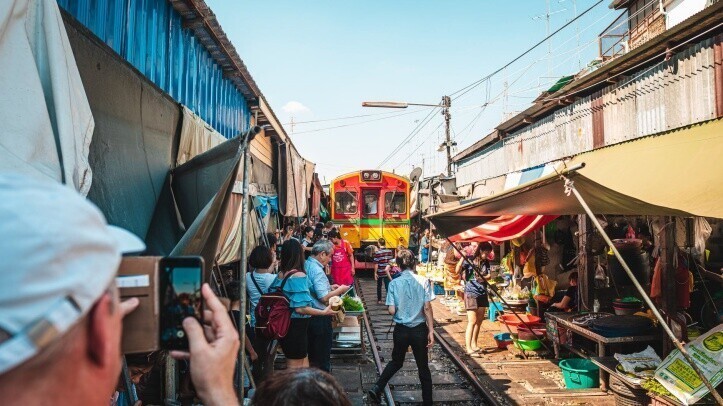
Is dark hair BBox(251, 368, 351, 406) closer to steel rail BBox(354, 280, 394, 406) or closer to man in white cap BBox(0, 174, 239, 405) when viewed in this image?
man in white cap BBox(0, 174, 239, 405)

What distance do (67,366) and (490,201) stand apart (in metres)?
4.50

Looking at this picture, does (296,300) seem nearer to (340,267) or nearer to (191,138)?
(191,138)

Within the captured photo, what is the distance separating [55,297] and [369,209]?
15.6 metres

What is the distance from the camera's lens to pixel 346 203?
53.1 ft

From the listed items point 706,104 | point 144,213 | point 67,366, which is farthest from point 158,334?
point 706,104

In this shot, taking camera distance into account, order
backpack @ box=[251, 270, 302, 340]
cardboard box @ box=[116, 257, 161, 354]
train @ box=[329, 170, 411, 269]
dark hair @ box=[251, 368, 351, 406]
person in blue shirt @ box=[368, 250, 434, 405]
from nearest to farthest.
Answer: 1. cardboard box @ box=[116, 257, 161, 354]
2. dark hair @ box=[251, 368, 351, 406]
3. backpack @ box=[251, 270, 302, 340]
4. person in blue shirt @ box=[368, 250, 434, 405]
5. train @ box=[329, 170, 411, 269]

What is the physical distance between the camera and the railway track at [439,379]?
6.00 m

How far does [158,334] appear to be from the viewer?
1085 millimetres

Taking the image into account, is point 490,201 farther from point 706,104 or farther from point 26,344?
point 26,344

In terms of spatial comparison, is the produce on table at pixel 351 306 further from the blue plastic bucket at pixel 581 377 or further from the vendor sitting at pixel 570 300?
the vendor sitting at pixel 570 300

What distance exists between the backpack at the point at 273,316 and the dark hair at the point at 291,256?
33 cm

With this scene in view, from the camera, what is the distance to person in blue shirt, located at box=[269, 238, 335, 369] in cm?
487

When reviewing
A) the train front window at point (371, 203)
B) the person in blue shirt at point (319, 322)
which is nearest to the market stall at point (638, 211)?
the person in blue shirt at point (319, 322)

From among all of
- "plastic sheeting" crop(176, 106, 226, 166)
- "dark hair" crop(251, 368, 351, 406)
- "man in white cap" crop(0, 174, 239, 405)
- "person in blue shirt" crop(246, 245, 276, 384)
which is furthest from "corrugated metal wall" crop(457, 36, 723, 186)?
"man in white cap" crop(0, 174, 239, 405)
